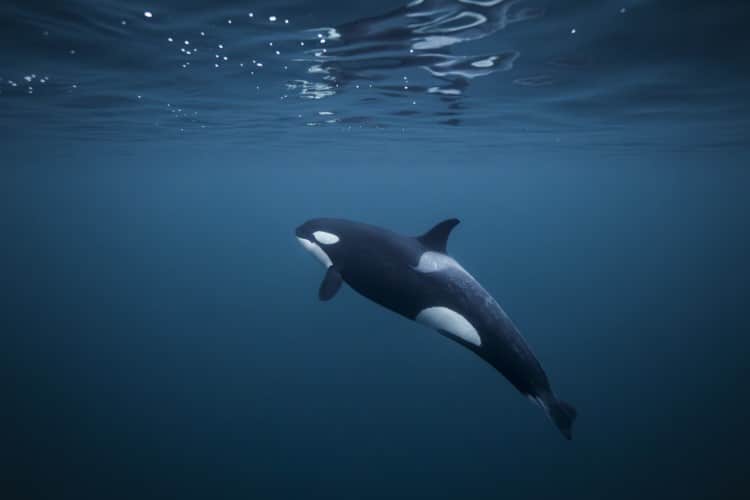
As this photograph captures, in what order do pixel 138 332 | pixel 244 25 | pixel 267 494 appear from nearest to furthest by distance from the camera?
pixel 244 25 → pixel 267 494 → pixel 138 332

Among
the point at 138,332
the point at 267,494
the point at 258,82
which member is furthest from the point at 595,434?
the point at 138,332

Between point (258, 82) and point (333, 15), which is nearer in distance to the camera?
point (333, 15)

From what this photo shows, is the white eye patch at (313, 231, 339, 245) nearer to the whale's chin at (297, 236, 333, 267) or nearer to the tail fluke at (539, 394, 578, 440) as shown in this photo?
the whale's chin at (297, 236, 333, 267)

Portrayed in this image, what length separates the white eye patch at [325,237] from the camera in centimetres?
676

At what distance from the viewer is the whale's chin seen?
275 inches

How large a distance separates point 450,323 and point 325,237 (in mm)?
2345

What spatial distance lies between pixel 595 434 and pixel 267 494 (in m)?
12.6

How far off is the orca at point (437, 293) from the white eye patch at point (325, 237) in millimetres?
19

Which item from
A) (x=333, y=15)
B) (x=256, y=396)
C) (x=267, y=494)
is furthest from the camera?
(x=256, y=396)

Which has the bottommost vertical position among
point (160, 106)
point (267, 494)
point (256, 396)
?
point (256, 396)

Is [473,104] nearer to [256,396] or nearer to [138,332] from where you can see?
[256,396]

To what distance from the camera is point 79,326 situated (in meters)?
30.4

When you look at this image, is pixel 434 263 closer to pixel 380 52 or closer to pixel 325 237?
pixel 325 237

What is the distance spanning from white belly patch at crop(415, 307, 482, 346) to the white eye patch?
1.75 metres
